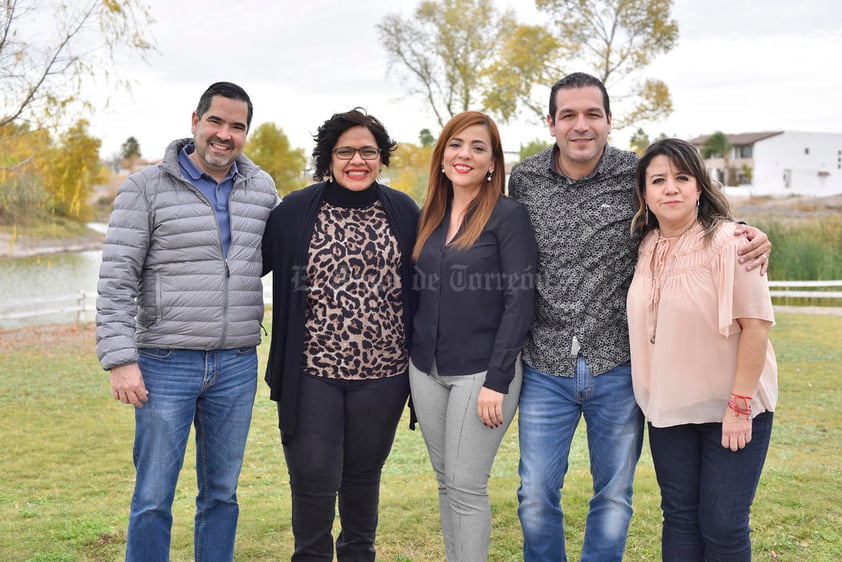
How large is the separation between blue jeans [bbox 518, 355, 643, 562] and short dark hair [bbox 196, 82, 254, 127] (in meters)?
1.73

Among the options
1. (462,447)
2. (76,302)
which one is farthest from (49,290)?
(462,447)

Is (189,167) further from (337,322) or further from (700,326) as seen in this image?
(700,326)

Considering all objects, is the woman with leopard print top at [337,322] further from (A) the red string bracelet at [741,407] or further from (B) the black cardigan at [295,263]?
(A) the red string bracelet at [741,407]

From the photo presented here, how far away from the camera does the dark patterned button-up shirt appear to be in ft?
9.62

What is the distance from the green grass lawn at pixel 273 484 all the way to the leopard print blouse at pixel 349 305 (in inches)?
55.6

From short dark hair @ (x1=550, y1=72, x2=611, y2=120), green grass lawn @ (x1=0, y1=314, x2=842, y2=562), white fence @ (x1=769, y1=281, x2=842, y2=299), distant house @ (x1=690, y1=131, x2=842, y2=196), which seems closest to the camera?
short dark hair @ (x1=550, y1=72, x2=611, y2=120)

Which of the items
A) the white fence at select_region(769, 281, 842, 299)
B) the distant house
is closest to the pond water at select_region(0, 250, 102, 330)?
the white fence at select_region(769, 281, 842, 299)

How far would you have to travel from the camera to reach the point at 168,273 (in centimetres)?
300

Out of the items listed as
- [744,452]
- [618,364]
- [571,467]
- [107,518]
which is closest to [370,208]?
[618,364]

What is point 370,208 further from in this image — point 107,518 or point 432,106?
point 432,106

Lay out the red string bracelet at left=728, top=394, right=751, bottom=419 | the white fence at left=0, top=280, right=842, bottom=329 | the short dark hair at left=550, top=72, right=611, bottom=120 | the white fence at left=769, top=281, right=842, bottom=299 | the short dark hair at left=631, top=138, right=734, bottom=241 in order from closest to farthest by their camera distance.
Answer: the red string bracelet at left=728, top=394, right=751, bottom=419 → the short dark hair at left=631, top=138, right=734, bottom=241 → the short dark hair at left=550, top=72, right=611, bottom=120 → the white fence at left=0, top=280, right=842, bottom=329 → the white fence at left=769, top=281, right=842, bottom=299

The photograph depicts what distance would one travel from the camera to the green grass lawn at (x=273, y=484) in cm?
395

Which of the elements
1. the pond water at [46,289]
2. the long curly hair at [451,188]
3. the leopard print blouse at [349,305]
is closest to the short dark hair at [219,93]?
the leopard print blouse at [349,305]

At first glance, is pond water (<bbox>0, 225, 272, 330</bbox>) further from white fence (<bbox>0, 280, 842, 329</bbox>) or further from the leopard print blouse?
the leopard print blouse
